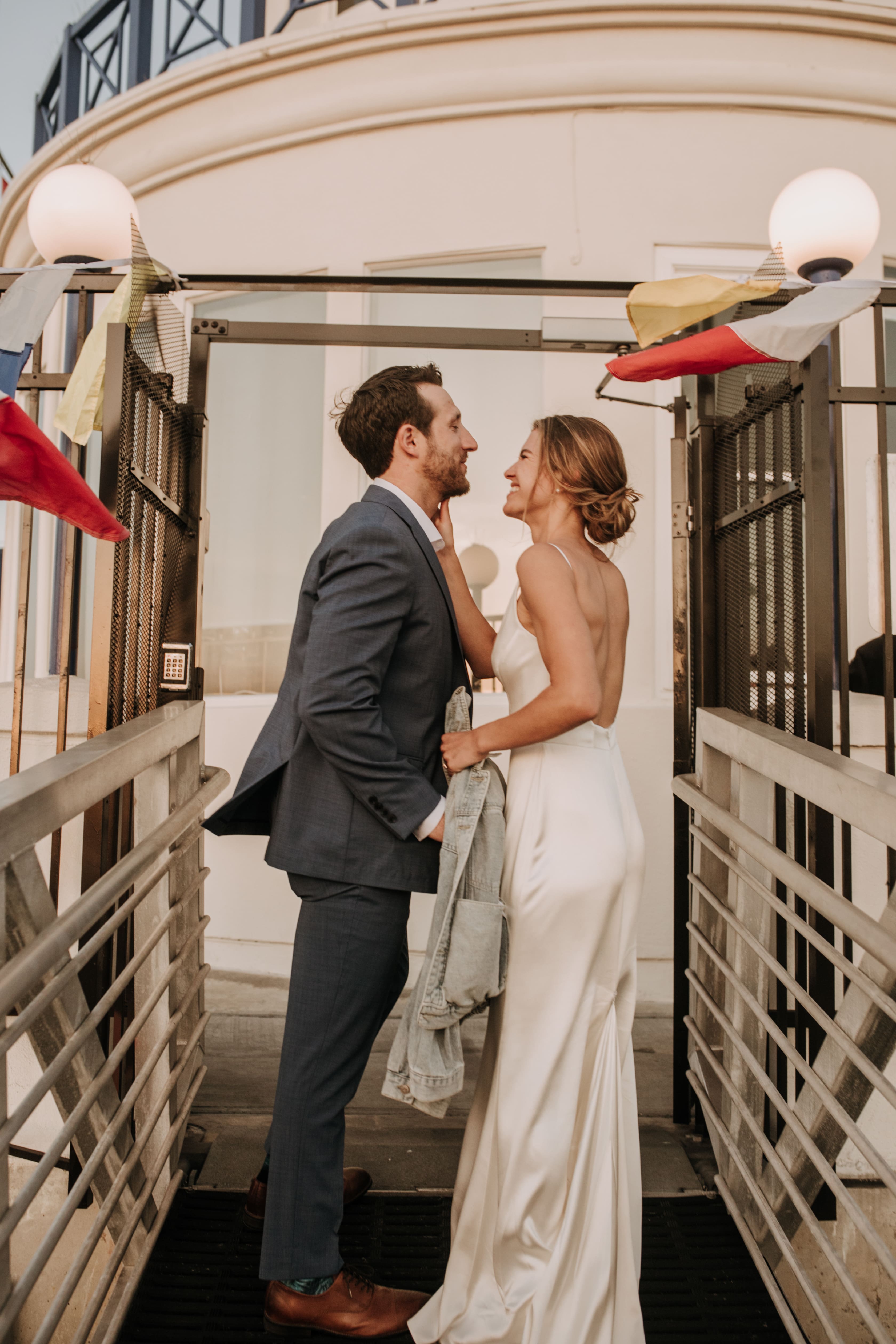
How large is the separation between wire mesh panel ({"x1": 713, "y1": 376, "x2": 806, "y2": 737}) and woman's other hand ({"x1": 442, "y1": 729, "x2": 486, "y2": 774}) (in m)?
1.04

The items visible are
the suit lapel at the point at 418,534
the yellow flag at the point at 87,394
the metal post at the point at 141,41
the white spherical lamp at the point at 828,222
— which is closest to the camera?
the suit lapel at the point at 418,534

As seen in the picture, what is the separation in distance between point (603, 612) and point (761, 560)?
91 centimetres

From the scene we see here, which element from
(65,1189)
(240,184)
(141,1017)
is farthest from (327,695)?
(240,184)

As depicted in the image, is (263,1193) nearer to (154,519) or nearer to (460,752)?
(460,752)

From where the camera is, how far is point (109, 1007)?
1.80 meters

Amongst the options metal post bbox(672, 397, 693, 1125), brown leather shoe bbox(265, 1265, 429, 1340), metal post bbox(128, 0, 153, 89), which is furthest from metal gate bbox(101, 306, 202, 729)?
metal post bbox(128, 0, 153, 89)

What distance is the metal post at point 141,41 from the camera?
604 cm

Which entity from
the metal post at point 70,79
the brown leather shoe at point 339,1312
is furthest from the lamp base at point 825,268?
the metal post at point 70,79

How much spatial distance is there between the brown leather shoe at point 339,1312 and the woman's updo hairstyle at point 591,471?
187 centimetres

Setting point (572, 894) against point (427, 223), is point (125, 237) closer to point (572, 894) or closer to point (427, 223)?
point (427, 223)

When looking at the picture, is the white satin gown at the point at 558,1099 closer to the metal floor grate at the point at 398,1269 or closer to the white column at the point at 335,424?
the metal floor grate at the point at 398,1269

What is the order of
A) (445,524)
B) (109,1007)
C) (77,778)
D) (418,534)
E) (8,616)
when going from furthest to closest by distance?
(8,616) → (445,524) → (418,534) → (109,1007) → (77,778)

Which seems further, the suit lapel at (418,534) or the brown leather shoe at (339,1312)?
the suit lapel at (418,534)

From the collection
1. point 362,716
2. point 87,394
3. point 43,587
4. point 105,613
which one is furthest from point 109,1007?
point 43,587
